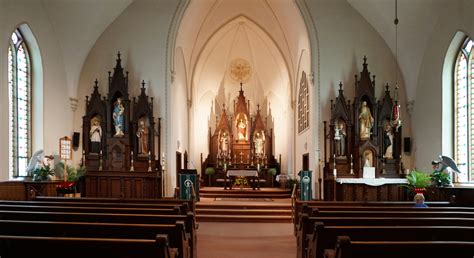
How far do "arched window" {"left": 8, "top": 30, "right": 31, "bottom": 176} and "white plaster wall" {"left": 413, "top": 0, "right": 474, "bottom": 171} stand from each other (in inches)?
540

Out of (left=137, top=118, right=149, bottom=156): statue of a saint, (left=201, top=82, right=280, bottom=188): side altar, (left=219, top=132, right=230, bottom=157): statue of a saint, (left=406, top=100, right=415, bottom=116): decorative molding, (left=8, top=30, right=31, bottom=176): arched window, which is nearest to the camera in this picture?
(left=8, top=30, right=31, bottom=176): arched window

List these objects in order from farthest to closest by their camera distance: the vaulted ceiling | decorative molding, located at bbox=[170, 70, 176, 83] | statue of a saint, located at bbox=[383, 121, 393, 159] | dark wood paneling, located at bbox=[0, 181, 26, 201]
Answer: decorative molding, located at bbox=[170, 70, 176, 83] → statue of a saint, located at bbox=[383, 121, 393, 159] → the vaulted ceiling → dark wood paneling, located at bbox=[0, 181, 26, 201]

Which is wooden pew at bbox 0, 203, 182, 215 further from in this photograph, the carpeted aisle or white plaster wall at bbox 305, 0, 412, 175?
white plaster wall at bbox 305, 0, 412, 175

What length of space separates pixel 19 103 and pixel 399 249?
14076mm

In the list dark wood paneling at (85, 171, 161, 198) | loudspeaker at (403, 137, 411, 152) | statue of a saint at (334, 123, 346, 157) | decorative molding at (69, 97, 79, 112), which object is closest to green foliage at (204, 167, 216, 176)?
dark wood paneling at (85, 171, 161, 198)

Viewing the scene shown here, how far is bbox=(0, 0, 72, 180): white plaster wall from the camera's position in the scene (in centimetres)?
1290

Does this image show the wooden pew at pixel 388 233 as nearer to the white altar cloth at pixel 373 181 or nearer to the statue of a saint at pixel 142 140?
the white altar cloth at pixel 373 181

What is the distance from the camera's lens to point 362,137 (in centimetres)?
1625

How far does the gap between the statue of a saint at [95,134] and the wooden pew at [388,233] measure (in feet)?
42.7

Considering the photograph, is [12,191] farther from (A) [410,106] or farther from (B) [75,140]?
(A) [410,106]

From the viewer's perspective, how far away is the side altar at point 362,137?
16172 millimetres

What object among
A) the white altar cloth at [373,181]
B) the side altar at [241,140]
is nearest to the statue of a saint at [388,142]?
the white altar cloth at [373,181]

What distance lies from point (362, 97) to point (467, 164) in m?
4.16

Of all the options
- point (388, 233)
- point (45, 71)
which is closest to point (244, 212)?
point (45, 71)
